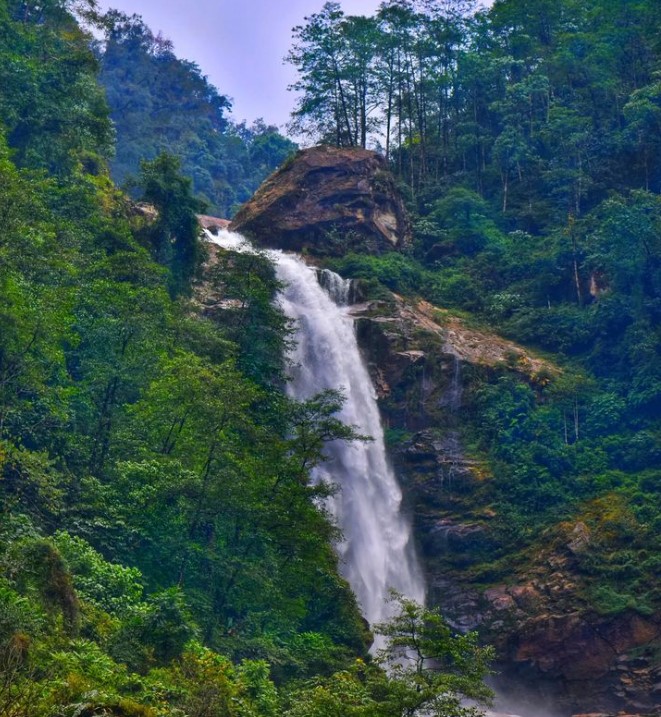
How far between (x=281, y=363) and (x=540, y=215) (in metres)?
21.2

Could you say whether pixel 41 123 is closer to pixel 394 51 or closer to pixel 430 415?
pixel 430 415

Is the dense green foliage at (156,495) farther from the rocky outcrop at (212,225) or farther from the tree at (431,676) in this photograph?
the rocky outcrop at (212,225)

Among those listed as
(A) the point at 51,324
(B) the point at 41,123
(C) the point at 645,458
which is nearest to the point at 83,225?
(B) the point at 41,123

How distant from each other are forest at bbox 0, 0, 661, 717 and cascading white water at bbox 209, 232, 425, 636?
67.8 inches

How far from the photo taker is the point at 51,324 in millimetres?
23422

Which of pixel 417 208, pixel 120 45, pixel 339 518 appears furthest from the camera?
pixel 120 45

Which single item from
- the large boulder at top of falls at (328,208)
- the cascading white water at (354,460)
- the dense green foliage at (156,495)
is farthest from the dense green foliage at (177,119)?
the dense green foliage at (156,495)

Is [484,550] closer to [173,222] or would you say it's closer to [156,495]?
[156,495]

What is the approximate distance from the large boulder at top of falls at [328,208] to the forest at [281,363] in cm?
208

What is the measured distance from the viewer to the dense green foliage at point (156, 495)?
48.8ft

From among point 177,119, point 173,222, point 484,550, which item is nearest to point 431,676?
point 484,550

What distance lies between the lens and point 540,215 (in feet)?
157

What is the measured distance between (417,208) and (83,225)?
74.3 feet

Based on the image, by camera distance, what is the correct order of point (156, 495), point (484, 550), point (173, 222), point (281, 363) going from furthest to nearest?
point (173, 222) → point (281, 363) → point (484, 550) → point (156, 495)
